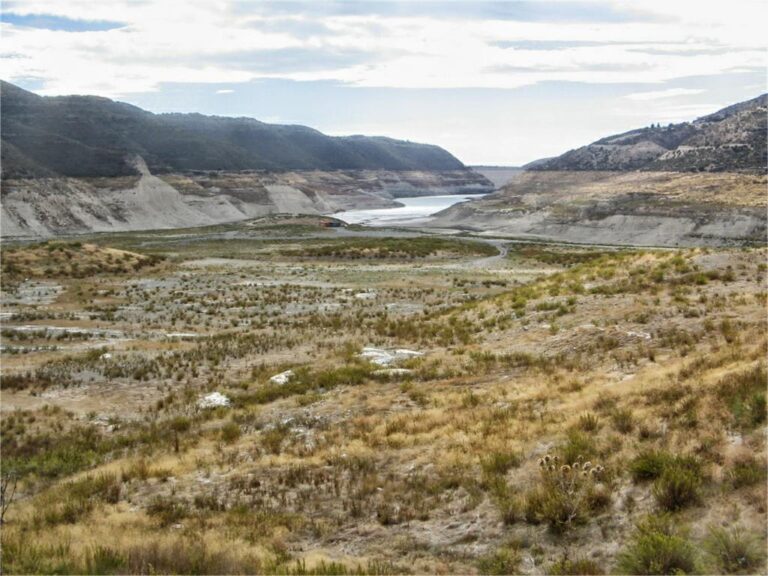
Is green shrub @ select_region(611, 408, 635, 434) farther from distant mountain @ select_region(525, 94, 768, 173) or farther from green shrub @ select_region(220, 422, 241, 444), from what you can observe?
distant mountain @ select_region(525, 94, 768, 173)

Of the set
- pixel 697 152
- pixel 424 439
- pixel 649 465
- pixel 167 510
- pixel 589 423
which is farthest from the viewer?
pixel 697 152

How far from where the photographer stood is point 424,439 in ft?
36.6

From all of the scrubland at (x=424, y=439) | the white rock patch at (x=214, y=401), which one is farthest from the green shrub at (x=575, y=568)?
the white rock patch at (x=214, y=401)

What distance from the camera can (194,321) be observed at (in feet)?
107

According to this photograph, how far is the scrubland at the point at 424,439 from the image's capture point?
7.29m

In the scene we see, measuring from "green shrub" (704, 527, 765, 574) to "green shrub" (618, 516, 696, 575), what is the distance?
0.21 m

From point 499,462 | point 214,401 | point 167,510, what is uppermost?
point 499,462

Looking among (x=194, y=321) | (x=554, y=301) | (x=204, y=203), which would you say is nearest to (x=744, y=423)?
(x=554, y=301)

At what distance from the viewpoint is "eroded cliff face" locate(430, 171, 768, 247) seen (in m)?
93.2

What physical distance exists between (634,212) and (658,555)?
11084cm

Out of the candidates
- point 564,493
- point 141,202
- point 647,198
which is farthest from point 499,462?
point 141,202

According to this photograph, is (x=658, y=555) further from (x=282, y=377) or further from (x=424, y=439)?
(x=282, y=377)

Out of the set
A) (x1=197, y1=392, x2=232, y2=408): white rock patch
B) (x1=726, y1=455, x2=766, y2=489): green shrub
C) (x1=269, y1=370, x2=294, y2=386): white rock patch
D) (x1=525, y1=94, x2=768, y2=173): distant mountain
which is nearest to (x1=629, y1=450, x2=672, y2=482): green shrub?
(x1=726, y1=455, x2=766, y2=489): green shrub

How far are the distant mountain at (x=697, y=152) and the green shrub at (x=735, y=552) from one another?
124 m
